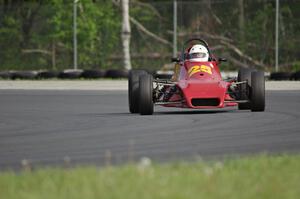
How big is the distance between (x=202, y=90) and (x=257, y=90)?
980 millimetres

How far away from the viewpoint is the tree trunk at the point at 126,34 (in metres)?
32.9

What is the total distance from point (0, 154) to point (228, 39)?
21.9 meters

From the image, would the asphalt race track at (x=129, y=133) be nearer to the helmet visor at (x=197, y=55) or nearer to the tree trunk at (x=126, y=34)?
the helmet visor at (x=197, y=55)

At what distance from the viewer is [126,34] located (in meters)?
33.2

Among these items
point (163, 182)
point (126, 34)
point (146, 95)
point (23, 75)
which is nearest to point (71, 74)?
point (23, 75)

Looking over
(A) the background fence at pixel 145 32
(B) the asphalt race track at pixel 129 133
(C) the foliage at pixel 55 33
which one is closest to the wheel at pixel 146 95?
(B) the asphalt race track at pixel 129 133

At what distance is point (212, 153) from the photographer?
11.0m

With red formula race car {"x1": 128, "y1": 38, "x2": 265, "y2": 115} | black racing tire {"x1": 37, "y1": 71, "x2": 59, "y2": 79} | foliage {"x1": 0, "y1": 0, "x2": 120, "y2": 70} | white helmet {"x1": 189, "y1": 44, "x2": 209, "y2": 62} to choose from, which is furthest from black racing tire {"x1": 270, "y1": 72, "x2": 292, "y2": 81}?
white helmet {"x1": 189, "y1": 44, "x2": 209, "y2": 62}

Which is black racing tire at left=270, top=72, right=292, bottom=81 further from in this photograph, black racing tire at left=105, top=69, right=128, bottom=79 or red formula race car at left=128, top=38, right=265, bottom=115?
red formula race car at left=128, top=38, right=265, bottom=115

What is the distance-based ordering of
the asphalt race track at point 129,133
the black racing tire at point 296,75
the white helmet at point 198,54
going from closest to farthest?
the asphalt race track at point 129,133
the white helmet at point 198,54
the black racing tire at point 296,75

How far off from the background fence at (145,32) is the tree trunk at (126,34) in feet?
1.09

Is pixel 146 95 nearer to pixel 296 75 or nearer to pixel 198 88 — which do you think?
pixel 198 88

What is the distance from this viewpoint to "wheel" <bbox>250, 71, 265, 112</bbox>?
56.4 ft

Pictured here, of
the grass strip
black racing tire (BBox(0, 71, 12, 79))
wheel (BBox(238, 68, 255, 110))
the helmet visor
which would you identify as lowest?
black racing tire (BBox(0, 71, 12, 79))
